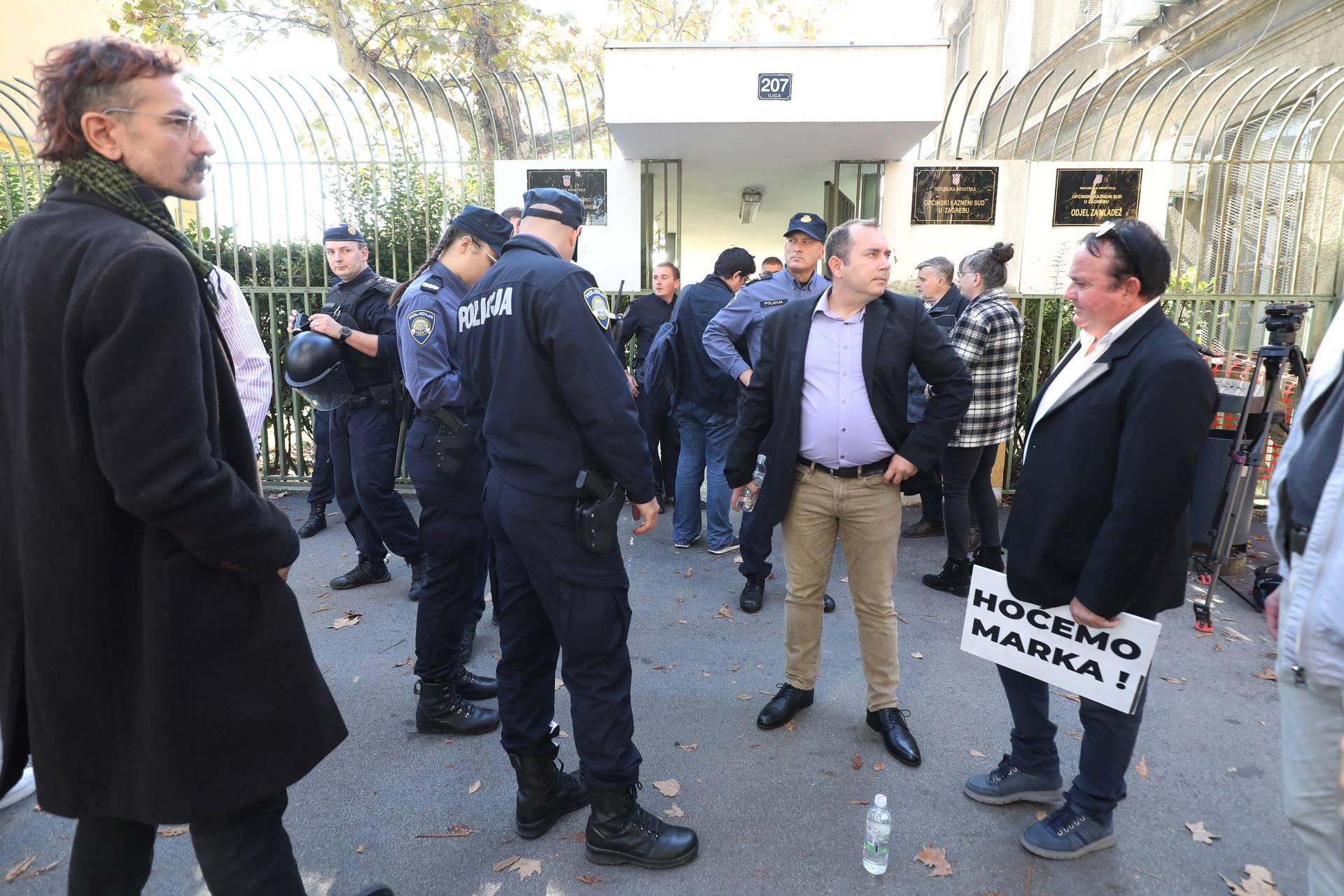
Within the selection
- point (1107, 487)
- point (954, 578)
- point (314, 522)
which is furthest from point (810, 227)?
point (314, 522)

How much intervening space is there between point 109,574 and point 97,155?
2.80ft

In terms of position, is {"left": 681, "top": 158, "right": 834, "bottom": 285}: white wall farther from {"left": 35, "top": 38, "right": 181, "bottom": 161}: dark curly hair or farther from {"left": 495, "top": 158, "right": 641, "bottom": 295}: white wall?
{"left": 35, "top": 38, "right": 181, "bottom": 161}: dark curly hair

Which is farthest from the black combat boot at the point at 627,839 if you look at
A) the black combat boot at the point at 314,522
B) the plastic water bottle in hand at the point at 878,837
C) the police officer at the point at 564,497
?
the black combat boot at the point at 314,522

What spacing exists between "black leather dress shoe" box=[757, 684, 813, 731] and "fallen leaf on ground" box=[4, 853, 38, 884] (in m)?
2.63

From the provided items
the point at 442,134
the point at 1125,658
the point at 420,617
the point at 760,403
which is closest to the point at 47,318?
the point at 420,617

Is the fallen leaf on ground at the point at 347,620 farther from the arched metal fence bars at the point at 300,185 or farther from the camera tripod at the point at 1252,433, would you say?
the camera tripod at the point at 1252,433

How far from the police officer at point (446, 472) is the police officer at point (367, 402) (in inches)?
39.3

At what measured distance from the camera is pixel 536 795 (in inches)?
108

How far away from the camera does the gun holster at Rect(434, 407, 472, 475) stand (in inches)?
136

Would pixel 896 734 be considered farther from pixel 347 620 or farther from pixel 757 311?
pixel 347 620

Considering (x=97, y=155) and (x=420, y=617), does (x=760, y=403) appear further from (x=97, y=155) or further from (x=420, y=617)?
(x=97, y=155)

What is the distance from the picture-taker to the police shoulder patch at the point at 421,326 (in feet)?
11.9

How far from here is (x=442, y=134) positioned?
7105 mm

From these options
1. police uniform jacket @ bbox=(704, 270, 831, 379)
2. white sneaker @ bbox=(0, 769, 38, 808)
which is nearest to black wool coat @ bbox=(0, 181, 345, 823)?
white sneaker @ bbox=(0, 769, 38, 808)
